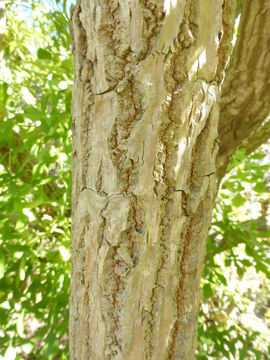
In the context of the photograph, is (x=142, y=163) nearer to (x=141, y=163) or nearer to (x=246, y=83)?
(x=141, y=163)

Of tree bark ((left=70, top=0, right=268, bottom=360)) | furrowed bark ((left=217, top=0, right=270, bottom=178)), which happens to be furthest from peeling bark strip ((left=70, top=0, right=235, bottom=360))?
furrowed bark ((left=217, top=0, right=270, bottom=178))

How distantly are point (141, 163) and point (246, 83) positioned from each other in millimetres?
868

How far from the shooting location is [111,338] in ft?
2.01

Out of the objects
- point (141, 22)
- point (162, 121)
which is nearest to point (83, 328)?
point (162, 121)

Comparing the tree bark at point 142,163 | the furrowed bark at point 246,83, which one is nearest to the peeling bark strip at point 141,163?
the tree bark at point 142,163

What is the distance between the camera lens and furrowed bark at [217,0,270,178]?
1.10 meters

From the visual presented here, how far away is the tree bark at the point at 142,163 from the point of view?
0.50 m

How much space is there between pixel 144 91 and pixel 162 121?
0.05 meters

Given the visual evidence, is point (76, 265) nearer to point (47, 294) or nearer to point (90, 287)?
point (90, 287)

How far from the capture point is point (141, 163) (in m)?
0.54

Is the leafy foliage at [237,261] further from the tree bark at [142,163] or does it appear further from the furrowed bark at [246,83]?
the tree bark at [142,163]

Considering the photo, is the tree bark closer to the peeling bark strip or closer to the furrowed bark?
the peeling bark strip

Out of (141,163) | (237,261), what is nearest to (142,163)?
(141,163)

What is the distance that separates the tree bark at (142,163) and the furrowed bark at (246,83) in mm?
647
